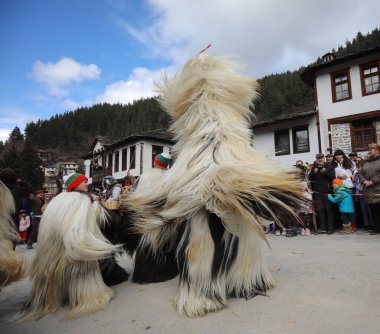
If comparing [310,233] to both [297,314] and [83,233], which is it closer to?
[297,314]

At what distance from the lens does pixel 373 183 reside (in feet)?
18.2

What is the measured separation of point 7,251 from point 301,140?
19159mm

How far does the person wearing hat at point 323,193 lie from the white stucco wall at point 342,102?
12.5 m

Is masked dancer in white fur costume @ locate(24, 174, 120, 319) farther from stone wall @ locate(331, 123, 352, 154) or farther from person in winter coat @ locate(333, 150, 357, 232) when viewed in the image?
stone wall @ locate(331, 123, 352, 154)

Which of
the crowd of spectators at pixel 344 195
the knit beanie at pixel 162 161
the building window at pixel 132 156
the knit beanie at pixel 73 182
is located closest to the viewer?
the knit beanie at pixel 73 182

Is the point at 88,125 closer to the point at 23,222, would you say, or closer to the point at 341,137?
the point at 341,137

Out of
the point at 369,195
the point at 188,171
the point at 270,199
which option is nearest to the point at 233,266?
the point at 270,199

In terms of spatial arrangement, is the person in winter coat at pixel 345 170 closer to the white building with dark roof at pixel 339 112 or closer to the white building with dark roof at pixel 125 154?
the white building with dark roof at pixel 339 112

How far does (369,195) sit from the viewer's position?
550 centimetres

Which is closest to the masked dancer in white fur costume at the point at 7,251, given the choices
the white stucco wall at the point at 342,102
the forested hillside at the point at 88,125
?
the white stucco wall at the point at 342,102

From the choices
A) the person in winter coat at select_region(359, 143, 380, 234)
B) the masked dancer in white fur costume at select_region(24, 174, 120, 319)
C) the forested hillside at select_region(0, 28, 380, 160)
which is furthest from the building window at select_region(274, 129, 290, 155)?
the forested hillside at select_region(0, 28, 380, 160)

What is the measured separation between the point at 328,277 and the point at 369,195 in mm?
3680

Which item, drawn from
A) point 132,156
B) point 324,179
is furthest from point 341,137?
point 132,156

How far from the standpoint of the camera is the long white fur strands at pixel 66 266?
2.35 metres
